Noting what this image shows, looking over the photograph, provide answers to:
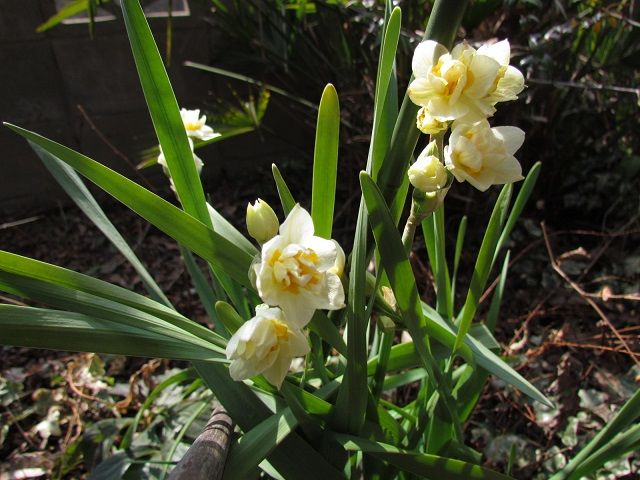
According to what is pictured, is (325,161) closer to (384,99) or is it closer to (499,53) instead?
(384,99)

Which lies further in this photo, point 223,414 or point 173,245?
point 173,245

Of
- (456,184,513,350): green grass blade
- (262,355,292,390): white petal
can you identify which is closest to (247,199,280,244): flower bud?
(262,355,292,390): white petal

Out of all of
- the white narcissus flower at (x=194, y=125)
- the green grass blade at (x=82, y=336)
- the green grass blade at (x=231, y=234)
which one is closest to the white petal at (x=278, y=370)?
the green grass blade at (x=82, y=336)

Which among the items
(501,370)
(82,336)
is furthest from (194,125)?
(501,370)

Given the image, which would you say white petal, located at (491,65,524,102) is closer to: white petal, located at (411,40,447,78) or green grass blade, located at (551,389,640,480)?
white petal, located at (411,40,447,78)

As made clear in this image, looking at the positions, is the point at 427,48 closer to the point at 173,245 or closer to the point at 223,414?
the point at 223,414

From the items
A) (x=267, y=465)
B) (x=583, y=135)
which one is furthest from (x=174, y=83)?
(x=267, y=465)
